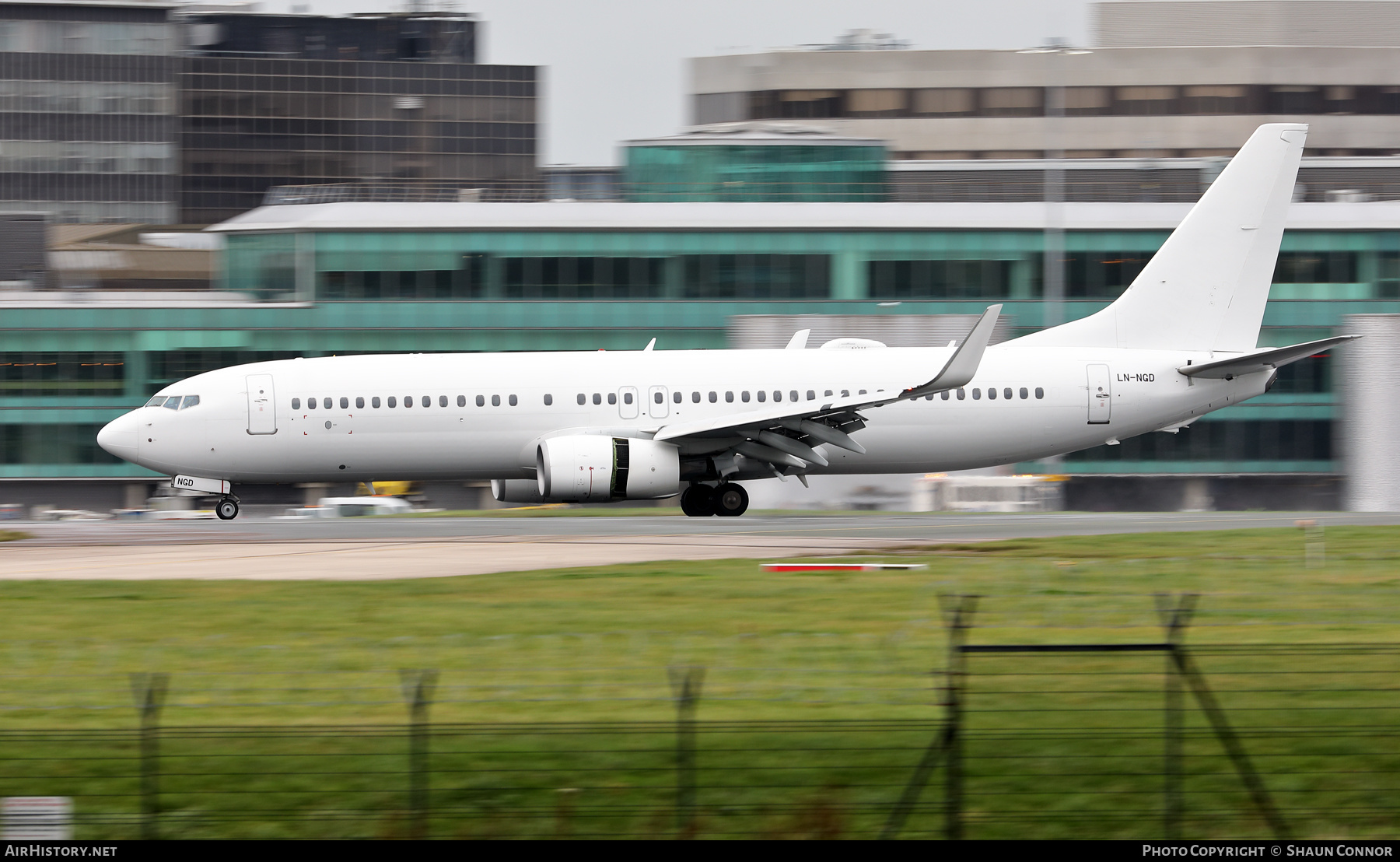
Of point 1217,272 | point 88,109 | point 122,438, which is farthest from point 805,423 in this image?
point 88,109

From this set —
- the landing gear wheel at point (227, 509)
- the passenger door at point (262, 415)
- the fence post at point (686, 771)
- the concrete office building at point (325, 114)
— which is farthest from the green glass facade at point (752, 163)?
the fence post at point (686, 771)

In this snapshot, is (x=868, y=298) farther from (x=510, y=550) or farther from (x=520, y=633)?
(x=520, y=633)

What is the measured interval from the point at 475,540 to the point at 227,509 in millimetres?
9947

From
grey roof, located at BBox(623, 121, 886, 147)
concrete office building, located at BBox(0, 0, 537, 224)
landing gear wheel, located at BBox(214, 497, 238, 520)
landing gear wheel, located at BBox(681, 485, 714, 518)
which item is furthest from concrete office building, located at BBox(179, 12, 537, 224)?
landing gear wheel, located at BBox(681, 485, 714, 518)

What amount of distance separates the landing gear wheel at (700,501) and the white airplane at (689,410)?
3 cm

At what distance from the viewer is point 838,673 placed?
47.3 feet

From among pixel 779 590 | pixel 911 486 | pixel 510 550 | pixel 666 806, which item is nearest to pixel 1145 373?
pixel 911 486

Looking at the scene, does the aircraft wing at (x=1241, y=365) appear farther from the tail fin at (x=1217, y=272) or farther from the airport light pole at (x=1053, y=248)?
the airport light pole at (x=1053, y=248)

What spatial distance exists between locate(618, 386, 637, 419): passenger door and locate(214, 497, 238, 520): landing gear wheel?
31.2ft

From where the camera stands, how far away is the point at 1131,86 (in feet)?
424

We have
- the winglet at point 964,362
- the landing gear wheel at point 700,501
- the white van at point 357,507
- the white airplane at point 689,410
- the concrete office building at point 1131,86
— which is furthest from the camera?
the concrete office building at point 1131,86

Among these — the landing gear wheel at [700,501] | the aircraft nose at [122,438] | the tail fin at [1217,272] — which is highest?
the tail fin at [1217,272]

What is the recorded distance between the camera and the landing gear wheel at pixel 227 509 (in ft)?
124

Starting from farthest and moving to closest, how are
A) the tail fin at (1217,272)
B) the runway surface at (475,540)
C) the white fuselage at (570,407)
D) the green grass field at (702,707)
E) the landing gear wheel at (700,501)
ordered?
1. the tail fin at (1217,272)
2. the landing gear wheel at (700,501)
3. the white fuselage at (570,407)
4. the runway surface at (475,540)
5. the green grass field at (702,707)
